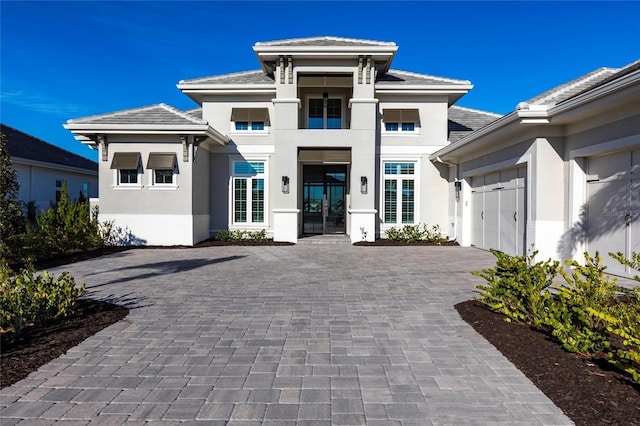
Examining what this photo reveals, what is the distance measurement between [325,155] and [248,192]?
3.77m

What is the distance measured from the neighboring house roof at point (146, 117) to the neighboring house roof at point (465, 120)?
11308mm

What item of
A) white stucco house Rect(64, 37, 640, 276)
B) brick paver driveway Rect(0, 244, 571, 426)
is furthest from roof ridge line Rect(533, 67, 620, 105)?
brick paver driveway Rect(0, 244, 571, 426)

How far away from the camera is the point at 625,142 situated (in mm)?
7719

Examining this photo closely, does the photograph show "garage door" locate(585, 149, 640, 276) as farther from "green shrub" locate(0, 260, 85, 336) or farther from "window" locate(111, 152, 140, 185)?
"window" locate(111, 152, 140, 185)

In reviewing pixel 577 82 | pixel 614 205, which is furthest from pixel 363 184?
pixel 614 205

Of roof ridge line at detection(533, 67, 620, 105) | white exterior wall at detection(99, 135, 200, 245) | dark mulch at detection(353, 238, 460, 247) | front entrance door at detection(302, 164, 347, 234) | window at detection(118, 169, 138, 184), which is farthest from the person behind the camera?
front entrance door at detection(302, 164, 347, 234)

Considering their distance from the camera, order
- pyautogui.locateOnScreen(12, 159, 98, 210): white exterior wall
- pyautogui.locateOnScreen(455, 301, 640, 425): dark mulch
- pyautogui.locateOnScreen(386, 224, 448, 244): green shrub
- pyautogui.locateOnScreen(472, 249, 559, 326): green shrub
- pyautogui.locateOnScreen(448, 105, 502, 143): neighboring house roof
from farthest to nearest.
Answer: pyautogui.locateOnScreen(12, 159, 98, 210): white exterior wall, pyautogui.locateOnScreen(448, 105, 502, 143): neighboring house roof, pyautogui.locateOnScreen(386, 224, 448, 244): green shrub, pyautogui.locateOnScreen(472, 249, 559, 326): green shrub, pyautogui.locateOnScreen(455, 301, 640, 425): dark mulch

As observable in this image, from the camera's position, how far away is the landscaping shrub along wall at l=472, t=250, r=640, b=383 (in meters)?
3.62

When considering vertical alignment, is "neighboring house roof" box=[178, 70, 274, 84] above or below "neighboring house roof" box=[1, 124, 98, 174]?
above

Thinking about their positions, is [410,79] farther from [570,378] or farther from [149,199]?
[570,378]

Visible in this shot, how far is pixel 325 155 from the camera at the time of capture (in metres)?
16.2

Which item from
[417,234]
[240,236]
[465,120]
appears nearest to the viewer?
[240,236]

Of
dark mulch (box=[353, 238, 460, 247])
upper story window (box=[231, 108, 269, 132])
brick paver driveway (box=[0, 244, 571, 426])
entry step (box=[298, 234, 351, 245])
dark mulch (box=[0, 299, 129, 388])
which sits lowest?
brick paver driveway (box=[0, 244, 571, 426])

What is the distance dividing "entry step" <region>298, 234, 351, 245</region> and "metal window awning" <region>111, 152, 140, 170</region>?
23.1ft
